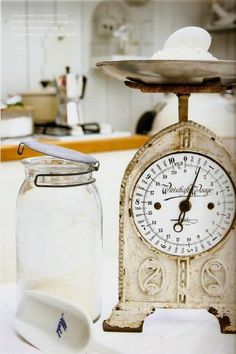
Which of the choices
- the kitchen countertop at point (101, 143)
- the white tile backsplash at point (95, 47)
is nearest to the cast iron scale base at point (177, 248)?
the kitchen countertop at point (101, 143)

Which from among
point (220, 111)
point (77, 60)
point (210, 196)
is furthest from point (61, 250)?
point (77, 60)

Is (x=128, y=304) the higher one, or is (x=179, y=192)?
(x=179, y=192)

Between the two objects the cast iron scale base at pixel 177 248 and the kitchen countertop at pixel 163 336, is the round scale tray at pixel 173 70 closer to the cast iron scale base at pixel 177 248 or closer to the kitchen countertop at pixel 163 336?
the cast iron scale base at pixel 177 248

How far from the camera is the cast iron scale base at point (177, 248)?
2.38ft

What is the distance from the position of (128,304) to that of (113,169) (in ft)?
5.06

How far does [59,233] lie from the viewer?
0.76 m

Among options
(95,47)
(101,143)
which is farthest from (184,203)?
(95,47)

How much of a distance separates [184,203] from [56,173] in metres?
0.18

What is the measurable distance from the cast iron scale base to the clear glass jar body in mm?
55

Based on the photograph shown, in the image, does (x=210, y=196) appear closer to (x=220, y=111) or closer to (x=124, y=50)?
(x=220, y=111)

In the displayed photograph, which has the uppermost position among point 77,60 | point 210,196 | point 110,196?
point 77,60

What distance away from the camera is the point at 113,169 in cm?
229

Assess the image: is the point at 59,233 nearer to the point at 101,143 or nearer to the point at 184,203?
the point at 184,203

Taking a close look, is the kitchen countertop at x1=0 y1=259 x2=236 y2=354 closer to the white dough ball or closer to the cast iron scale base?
the cast iron scale base
